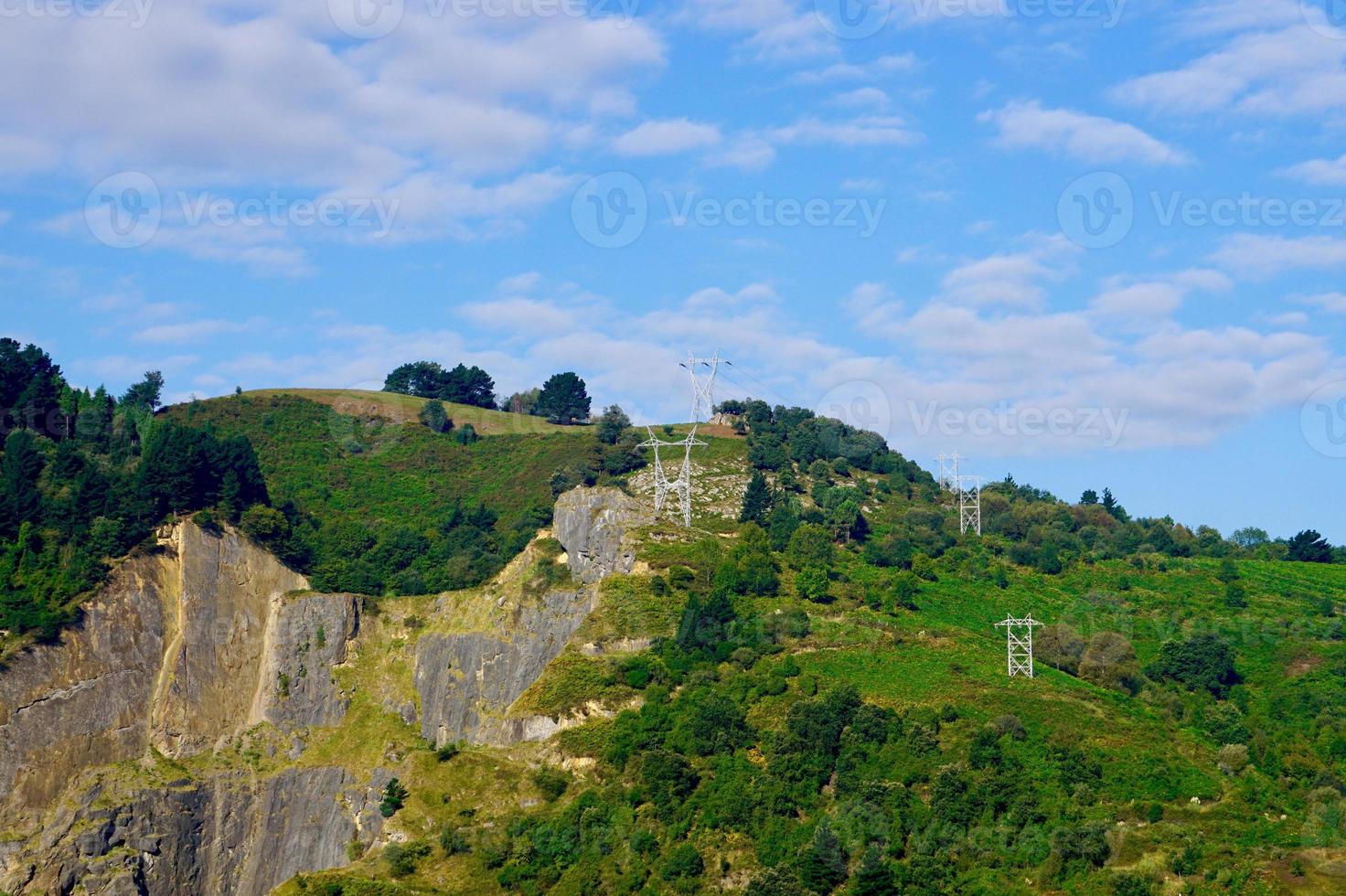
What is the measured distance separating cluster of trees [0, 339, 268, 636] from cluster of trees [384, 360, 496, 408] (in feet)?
118

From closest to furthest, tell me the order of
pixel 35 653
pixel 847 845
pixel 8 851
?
pixel 847 845
pixel 8 851
pixel 35 653

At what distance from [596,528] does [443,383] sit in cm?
5234

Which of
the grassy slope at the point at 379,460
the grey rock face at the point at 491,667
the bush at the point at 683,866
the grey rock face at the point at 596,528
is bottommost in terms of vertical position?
the bush at the point at 683,866

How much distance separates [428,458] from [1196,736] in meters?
63.5

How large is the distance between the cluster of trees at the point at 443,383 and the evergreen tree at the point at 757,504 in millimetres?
37660

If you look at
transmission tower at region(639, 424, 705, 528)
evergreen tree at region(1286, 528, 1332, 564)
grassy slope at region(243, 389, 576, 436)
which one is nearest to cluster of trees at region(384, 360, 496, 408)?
grassy slope at region(243, 389, 576, 436)

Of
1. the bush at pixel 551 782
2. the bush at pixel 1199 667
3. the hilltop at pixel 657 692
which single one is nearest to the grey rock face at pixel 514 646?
the hilltop at pixel 657 692

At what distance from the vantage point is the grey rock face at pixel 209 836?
279ft

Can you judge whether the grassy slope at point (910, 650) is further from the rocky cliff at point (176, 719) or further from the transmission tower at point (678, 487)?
the rocky cliff at point (176, 719)

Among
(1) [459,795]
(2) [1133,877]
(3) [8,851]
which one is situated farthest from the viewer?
(3) [8,851]

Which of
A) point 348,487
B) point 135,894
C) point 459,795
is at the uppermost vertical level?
point 348,487

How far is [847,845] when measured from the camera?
70500 mm

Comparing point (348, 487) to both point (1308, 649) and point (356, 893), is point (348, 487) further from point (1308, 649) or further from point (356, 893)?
point (1308, 649)

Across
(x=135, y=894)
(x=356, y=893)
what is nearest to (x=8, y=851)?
(x=135, y=894)
